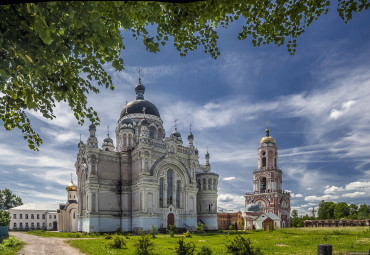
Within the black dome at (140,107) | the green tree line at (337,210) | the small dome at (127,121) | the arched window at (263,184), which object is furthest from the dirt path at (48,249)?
the green tree line at (337,210)

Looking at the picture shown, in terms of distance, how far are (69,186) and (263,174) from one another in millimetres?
37191

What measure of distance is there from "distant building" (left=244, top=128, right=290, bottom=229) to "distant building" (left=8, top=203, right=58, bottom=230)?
141ft

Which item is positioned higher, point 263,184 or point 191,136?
point 191,136

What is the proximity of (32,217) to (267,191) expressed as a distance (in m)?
50.8

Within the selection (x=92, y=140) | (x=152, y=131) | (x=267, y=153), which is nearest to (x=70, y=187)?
(x=92, y=140)

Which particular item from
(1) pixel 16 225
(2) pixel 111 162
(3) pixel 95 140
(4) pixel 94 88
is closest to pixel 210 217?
(2) pixel 111 162

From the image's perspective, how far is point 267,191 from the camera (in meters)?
56.6

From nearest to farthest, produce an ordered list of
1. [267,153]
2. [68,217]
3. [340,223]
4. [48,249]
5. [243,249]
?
[243,249]
[48,249]
[68,217]
[267,153]
[340,223]

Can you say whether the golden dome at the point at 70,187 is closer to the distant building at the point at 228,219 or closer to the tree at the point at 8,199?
the tree at the point at 8,199

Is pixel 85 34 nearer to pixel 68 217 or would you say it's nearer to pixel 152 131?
pixel 152 131

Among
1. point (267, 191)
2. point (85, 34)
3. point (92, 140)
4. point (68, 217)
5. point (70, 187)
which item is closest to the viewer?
point (85, 34)

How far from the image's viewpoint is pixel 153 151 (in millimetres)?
36812

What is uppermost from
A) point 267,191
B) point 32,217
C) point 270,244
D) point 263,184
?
point 263,184

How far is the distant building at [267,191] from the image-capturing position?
52475 millimetres
